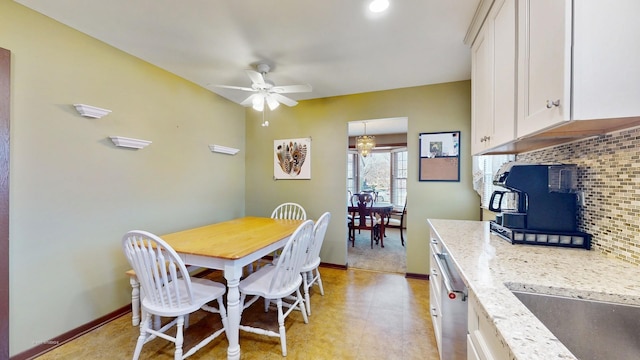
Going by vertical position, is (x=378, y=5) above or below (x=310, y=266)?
above

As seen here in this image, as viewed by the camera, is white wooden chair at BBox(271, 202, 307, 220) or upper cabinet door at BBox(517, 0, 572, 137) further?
white wooden chair at BBox(271, 202, 307, 220)

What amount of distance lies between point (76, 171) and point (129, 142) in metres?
0.45

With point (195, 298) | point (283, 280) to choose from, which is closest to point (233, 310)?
Result: point (195, 298)

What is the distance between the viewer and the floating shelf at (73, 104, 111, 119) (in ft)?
6.21

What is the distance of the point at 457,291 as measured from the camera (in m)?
1.03

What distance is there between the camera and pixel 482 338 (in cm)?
82

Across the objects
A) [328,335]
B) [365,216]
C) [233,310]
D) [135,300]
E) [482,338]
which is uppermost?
[482,338]

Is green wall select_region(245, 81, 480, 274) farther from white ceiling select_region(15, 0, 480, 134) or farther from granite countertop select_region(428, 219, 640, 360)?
granite countertop select_region(428, 219, 640, 360)

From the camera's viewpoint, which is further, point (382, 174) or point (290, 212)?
point (382, 174)

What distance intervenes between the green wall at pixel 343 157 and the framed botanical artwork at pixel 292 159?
7 cm

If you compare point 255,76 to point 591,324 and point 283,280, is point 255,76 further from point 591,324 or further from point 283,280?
point 591,324

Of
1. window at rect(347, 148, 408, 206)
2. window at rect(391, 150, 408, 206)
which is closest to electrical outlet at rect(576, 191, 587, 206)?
window at rect(347, 148, 408, 206)

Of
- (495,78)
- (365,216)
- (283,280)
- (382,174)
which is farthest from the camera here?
(382,174)

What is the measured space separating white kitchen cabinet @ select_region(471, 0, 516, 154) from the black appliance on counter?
255 millimetres
